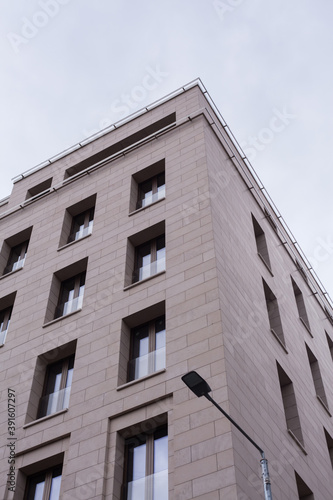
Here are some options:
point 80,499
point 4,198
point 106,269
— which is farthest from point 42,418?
point 4,198

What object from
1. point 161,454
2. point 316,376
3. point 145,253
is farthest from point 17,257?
point 161,454

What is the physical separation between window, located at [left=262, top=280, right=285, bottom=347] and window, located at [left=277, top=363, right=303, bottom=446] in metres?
2.20

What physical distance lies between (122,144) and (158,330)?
53.7ft

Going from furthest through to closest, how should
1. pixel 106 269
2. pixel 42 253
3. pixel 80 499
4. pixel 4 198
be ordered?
pixel 4 198
pixel 42 253
pixel 106 269
pixel 80 499

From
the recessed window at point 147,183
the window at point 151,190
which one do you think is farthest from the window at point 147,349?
the recessed window at point 147,183

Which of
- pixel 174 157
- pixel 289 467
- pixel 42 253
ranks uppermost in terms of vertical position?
pixel 174 157

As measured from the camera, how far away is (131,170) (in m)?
36.3

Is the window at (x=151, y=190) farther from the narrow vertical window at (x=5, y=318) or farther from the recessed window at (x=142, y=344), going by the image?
the narrow vertical window at (x=5, y=318)

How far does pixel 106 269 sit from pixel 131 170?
7.73 m

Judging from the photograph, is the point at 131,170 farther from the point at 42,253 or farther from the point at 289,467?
the point at 289,467

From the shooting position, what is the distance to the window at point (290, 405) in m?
28.7

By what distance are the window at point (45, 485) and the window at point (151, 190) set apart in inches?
535

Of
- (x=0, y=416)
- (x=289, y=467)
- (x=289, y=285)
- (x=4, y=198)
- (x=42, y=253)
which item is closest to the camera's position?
(x=289, y=467)

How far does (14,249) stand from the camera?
Result: 38594 mm
